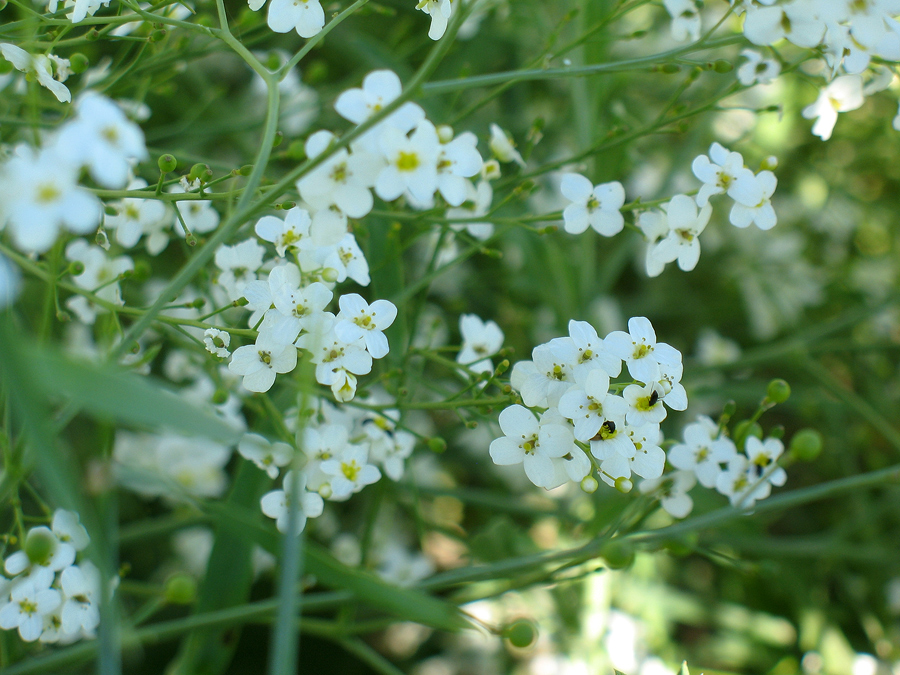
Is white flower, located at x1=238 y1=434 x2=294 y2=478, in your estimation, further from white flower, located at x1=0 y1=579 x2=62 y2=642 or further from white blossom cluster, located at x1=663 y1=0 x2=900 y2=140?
white blossom cluster, located at x1=663 y1=0 x2=900 y2=140

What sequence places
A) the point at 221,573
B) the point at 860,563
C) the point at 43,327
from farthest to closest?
the point at 860,563 → the point at 221,573 → the point at 43,327

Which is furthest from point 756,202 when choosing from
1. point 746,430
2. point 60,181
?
point 60,181

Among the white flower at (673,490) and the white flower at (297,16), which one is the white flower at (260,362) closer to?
the white flower at (297,16)

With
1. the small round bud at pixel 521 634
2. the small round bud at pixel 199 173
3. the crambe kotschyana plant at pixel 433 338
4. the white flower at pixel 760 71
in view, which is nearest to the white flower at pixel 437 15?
the crambe kotschyana plant at pixel 433 338

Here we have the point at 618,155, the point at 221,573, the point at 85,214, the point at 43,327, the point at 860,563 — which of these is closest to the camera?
the point at 85,214

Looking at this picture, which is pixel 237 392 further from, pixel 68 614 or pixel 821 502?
pixel 821 502

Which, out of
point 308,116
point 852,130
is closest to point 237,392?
point 308,116

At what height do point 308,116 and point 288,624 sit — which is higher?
point 308,116
